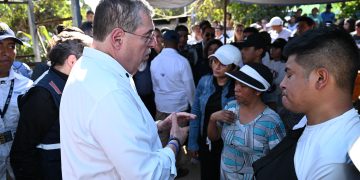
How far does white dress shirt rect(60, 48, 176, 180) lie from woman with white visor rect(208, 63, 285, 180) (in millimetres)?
919

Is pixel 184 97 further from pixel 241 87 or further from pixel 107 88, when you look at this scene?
pixel 107 88

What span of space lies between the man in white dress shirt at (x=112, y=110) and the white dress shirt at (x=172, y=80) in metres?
2.86

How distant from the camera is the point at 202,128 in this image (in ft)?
10.3

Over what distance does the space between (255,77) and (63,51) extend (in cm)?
135

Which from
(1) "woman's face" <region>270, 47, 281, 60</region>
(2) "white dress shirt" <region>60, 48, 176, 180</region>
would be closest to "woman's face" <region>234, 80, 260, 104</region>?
(2) "white dress shirt" <region>60, 48, 176, 180</region>

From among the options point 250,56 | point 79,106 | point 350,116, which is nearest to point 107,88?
point 79,106

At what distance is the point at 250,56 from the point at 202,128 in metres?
1.23

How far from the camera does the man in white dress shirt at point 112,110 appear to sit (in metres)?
1.23

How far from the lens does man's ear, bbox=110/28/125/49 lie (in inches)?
53.6

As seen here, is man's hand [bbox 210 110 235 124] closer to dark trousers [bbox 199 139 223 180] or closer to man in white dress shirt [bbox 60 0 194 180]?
dark trousers [bbox 199 139 223 180]

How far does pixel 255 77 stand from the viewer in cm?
231

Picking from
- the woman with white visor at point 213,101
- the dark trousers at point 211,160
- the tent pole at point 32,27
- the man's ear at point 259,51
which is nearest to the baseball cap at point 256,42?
the man's ear at point 259,51

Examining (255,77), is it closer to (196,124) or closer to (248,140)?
(248,140)

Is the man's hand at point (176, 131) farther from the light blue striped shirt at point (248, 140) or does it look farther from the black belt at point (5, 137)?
the black belt at point (5, 137)
